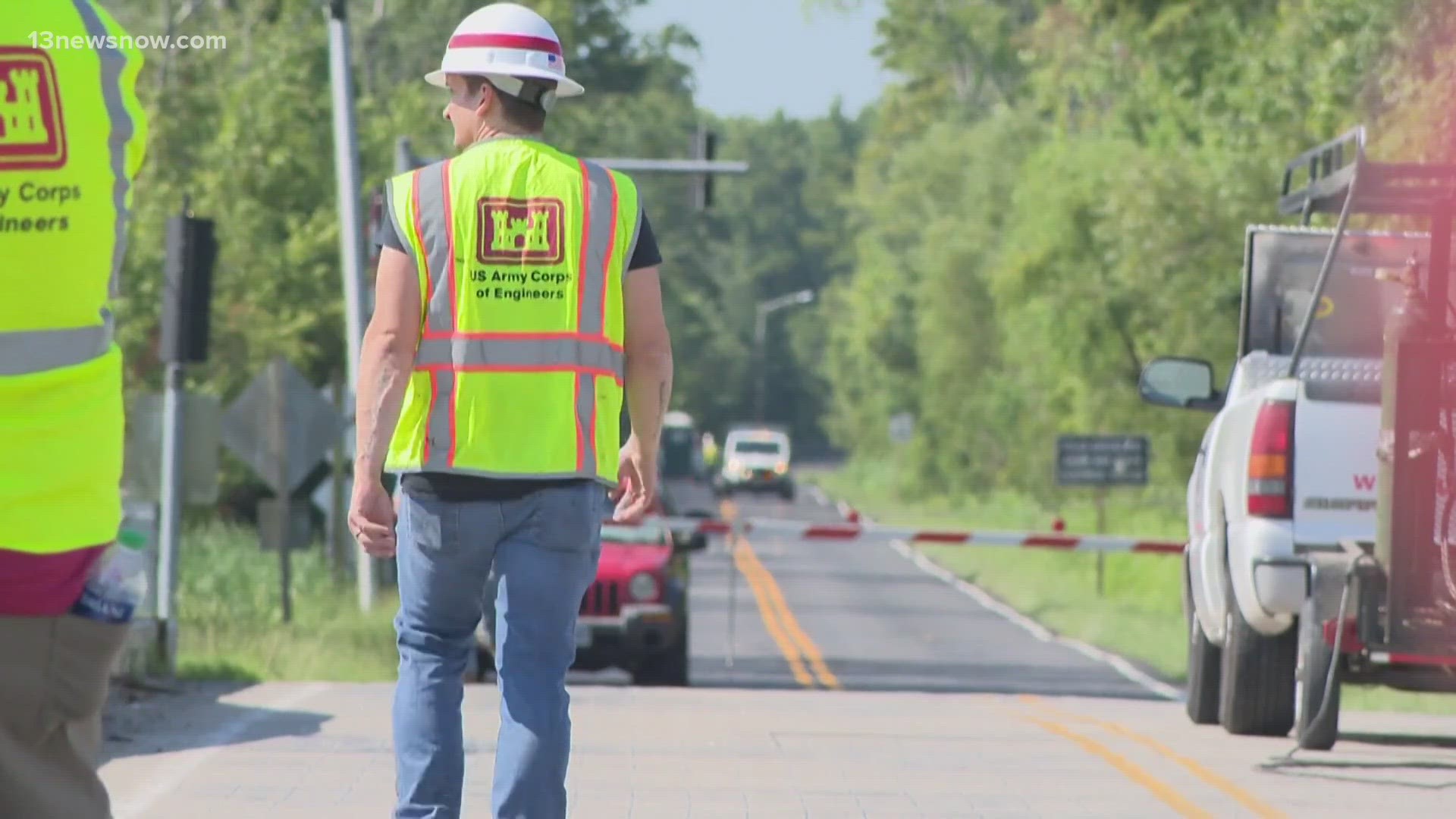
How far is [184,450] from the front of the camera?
703 inches

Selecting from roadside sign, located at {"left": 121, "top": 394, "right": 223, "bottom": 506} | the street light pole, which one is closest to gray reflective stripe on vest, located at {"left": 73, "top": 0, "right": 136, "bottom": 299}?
roadside sign, located at {"left": 121, "top": 394, "right": 223, "bottom": 506}

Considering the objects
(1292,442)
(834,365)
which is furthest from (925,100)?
(1292,442)

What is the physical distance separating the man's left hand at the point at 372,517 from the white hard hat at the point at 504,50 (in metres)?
0.92

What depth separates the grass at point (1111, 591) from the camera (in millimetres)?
26252

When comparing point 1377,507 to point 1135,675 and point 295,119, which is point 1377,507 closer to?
point 1135,675

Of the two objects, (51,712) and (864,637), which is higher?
(51,712)

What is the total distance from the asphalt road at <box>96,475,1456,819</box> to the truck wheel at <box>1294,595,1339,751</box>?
4.6 inches

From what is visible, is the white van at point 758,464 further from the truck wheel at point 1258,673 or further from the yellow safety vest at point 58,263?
the yellow safety vest at point 58,263

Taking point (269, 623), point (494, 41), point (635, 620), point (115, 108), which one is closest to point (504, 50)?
point (494, 41)

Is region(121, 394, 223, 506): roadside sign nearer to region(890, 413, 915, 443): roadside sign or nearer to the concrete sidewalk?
the concrete sidewalk

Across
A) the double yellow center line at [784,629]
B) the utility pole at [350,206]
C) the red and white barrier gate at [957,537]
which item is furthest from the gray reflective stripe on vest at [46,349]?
the utility pole at [350,206]

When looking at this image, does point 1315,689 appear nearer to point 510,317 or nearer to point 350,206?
point 510,317

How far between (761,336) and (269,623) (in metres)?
114

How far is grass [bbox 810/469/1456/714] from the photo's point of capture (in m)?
26.3
